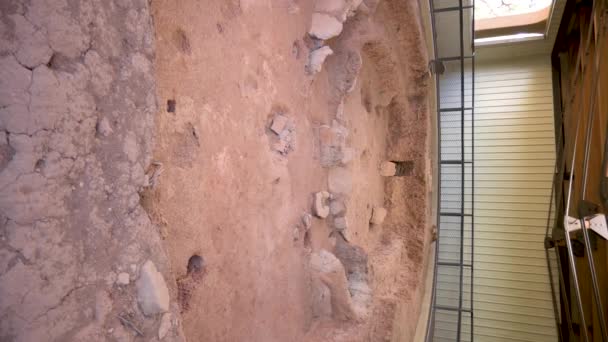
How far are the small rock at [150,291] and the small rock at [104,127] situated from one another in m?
0.39

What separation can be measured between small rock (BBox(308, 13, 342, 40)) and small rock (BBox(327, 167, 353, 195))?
3.44 feet

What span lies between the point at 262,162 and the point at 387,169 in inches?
108

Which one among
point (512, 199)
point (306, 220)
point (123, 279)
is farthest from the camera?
point (512, 199)

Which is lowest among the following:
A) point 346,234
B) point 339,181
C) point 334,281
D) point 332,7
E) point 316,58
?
point 334,281

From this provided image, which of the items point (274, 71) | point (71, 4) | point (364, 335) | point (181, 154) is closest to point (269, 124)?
point (274, 71)

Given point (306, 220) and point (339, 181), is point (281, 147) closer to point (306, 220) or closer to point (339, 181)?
point (306, 220)

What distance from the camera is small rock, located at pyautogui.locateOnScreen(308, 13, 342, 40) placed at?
2.94 m

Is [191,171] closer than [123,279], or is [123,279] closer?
[123,279]

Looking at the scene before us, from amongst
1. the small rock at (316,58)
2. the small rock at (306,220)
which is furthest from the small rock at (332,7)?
the small rock at (306,220)

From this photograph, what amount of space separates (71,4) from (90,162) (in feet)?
1.30

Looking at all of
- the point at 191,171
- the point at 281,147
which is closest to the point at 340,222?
the point at 281,147

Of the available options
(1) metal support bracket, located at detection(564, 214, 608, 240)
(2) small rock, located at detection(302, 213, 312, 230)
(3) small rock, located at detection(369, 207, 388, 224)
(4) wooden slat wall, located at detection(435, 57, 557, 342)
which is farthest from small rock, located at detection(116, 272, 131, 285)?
(4) wooden slat wall, located at detection(435, 57, 557, 342)

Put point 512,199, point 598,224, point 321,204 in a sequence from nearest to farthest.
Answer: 1. point 321,204
2. point 598,224
3. point 512,199

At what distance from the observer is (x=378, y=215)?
4.50 m
